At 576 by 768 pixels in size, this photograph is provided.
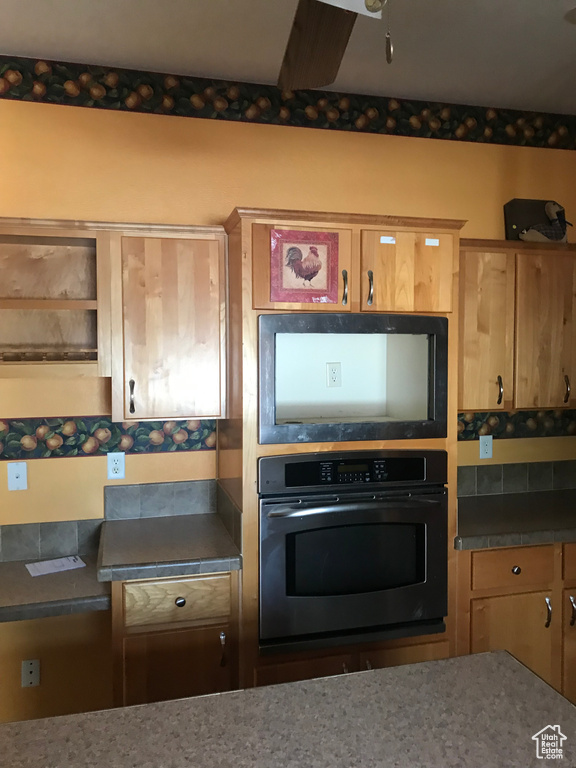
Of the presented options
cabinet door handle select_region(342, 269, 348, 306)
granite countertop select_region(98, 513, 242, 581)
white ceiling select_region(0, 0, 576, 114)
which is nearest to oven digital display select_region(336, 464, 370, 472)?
granite countertop select_region(98, 513, 242, 581)

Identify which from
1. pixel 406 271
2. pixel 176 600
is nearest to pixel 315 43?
pixel 406 271

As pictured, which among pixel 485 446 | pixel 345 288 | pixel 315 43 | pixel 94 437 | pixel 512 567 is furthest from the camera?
pixel 485 446

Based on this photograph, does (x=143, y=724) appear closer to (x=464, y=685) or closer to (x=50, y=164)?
(x=464, y=685)

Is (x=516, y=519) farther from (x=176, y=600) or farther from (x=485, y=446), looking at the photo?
(x=176, y=600)

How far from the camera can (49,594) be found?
2.09 m

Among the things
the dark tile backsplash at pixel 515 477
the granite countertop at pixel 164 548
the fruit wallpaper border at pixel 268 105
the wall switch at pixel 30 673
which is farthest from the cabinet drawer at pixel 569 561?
the wall switch at pixel 30 673

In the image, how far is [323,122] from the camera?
273 centimetres

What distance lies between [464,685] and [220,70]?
2440 mm

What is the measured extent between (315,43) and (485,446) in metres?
2.23

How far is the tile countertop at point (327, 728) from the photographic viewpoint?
877 millimetres

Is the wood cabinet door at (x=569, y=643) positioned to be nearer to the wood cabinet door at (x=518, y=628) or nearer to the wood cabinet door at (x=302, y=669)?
the wood cabinet door at (x=518, y=628)

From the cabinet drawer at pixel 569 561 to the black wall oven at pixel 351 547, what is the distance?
565mm

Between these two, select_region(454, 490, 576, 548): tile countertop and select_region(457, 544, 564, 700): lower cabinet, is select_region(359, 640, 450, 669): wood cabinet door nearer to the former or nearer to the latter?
select_region(457, 544, 564, 700): lower cabinet

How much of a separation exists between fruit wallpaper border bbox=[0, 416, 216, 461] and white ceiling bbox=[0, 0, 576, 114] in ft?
4.88
